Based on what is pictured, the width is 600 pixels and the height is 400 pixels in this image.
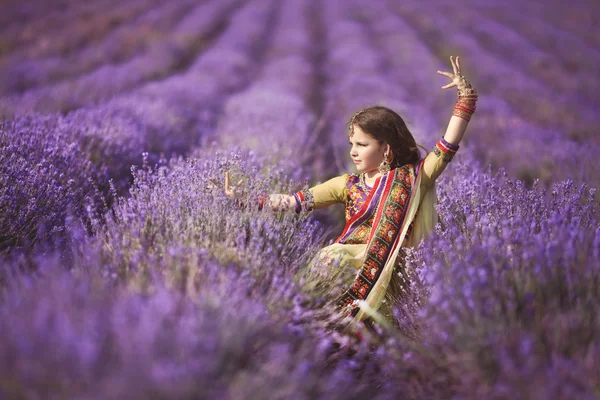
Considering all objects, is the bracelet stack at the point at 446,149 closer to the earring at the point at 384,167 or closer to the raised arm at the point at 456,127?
the raised arm at the point at 456,127

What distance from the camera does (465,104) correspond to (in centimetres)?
200

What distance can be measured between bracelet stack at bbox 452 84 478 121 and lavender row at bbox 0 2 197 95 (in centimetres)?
412

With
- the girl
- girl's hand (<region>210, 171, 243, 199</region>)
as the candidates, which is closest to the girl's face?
the girl

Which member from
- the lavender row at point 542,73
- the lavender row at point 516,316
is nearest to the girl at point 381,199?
the lavender row at point 516,316

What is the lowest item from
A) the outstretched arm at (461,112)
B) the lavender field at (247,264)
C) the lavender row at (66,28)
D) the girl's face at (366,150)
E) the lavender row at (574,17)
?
the lavender field at (247,264)

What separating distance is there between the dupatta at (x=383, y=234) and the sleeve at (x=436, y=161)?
1.3 inches

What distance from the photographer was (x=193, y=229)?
168 cm

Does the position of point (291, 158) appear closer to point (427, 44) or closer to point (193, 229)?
point (193, 229)

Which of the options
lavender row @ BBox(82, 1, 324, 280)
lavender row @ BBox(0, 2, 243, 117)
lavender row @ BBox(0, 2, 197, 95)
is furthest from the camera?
lavender row @ BBox(0, 2, 197, 95)

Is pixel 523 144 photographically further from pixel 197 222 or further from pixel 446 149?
pixel 197 222

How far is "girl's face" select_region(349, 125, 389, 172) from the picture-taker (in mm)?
2166

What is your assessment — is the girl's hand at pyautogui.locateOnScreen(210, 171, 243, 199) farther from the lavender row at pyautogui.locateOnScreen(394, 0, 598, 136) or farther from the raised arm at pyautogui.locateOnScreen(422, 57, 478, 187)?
the lavender row at pyautogui.locateOnScreen(394, 0, 598, 136)

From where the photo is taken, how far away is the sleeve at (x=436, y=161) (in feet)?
6.63

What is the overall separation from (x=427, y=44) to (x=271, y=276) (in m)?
8.47
